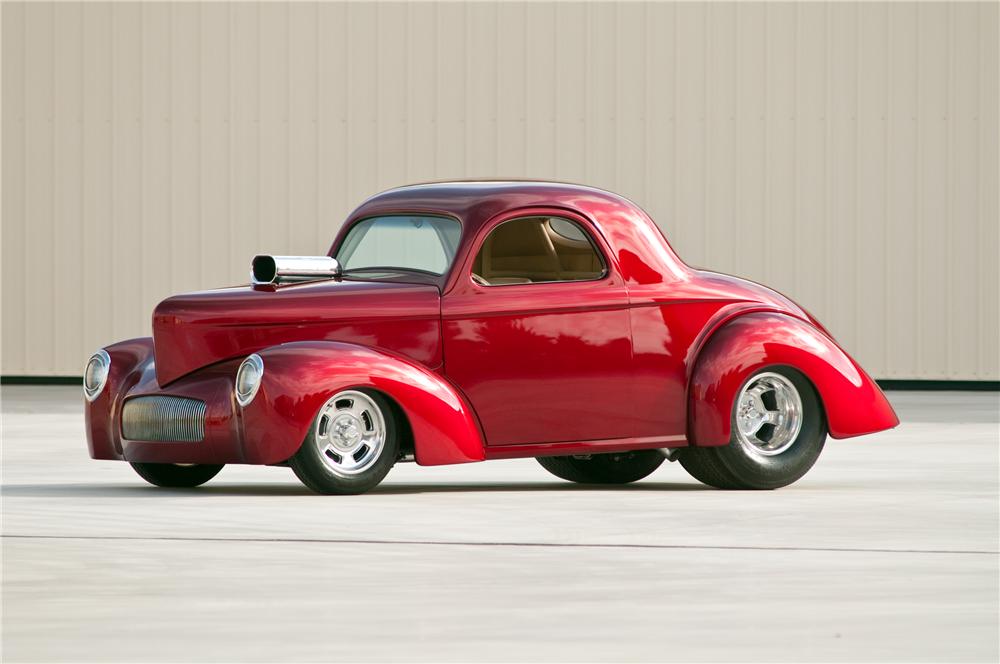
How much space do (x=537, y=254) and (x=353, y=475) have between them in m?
1.72

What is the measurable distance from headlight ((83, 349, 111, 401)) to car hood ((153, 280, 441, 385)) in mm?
710

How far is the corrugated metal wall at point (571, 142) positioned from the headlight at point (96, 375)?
11.8m

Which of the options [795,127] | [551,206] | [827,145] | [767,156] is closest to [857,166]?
[827,145]

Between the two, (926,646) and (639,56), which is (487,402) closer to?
(926,646)

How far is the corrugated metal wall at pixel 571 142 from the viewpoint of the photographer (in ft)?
72.7

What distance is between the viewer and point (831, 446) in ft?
46.9

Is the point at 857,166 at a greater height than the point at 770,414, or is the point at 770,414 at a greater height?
the point at 857,166

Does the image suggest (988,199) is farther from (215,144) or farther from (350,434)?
(350,434)

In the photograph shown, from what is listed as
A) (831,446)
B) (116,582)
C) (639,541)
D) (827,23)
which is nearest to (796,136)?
(827,23)

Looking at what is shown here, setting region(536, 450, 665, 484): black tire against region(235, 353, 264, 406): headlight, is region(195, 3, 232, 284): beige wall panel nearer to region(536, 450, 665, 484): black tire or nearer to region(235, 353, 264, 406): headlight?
region(536, 450, 665, 484): black tire

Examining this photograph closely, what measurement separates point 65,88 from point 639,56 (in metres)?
7.10

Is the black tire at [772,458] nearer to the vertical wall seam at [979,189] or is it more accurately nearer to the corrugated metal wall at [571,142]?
the corrugated metal wall at [571,142]

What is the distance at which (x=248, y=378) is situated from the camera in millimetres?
9430

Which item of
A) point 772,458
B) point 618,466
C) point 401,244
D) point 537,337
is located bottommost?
point 618,466
